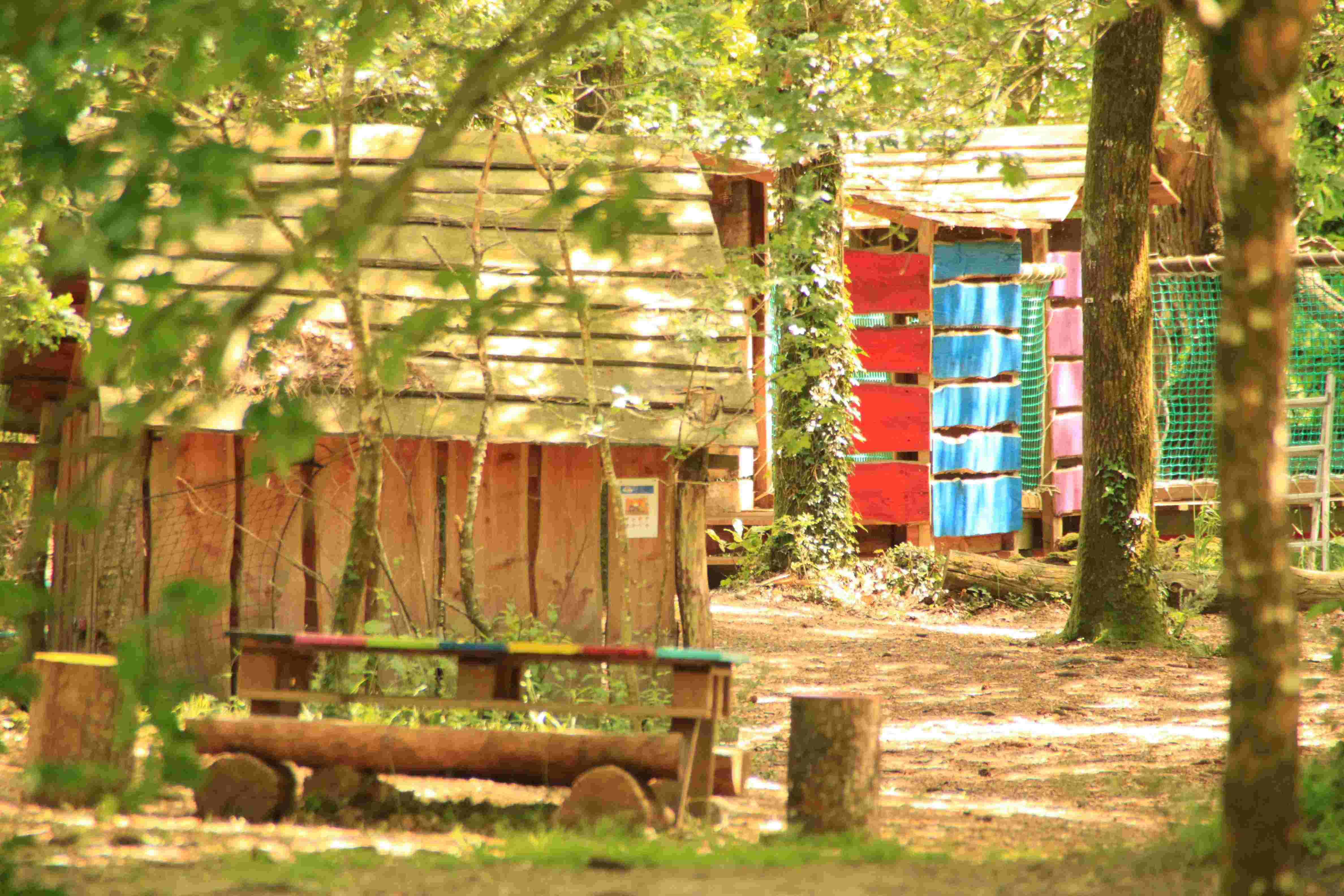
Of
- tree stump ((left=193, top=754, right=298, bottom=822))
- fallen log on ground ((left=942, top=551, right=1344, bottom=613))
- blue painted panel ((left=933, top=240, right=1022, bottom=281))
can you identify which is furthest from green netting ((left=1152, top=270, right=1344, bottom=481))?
tree stump ((left=193, top=754, right=298, bottom=822))

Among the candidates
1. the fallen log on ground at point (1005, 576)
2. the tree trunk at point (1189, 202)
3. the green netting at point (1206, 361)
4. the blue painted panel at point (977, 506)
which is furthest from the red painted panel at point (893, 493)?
the tree trunk at point (1189, 202)

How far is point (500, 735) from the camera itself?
554cm

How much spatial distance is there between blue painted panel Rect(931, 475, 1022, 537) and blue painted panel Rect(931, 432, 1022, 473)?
0.46 ft

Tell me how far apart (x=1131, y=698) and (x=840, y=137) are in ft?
20.6

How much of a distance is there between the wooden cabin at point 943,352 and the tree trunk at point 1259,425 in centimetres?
982

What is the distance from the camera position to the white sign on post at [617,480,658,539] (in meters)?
7.82

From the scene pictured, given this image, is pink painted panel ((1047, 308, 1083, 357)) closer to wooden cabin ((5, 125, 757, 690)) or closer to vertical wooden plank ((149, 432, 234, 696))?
→ wooden cabin ((5, 125, 757, 690))

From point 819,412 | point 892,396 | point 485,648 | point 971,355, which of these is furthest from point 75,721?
point 971,355

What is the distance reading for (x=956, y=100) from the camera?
9.20 metres

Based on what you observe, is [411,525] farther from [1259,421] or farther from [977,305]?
[977,305]

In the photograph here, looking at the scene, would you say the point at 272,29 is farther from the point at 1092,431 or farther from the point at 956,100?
the point at 1092,431

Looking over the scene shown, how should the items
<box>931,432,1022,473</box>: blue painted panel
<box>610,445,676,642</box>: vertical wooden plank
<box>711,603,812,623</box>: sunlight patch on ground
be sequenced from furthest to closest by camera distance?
1. <box>931,432,1022,473</box>: blue painted panel
2. <box>711,603,812,623</box>: sunlight patch on ground
3. <box>610,445,676,642</box>: vertical wooden plank

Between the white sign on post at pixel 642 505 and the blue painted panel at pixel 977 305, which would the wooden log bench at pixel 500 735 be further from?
the blue painted panel at pixel 977 305

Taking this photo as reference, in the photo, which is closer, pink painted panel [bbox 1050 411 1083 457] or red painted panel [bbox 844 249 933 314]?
red painted panel [bbox 844 249 933 314]
